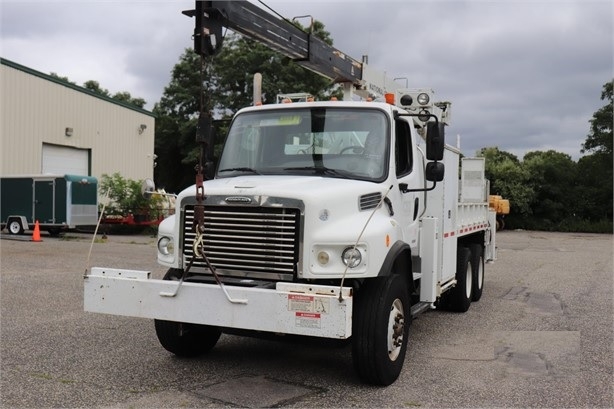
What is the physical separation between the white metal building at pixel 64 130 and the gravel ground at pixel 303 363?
50.5 ft

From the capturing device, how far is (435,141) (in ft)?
18.9

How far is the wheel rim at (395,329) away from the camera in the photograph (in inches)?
206

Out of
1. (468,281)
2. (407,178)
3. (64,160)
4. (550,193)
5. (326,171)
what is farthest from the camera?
(550,193)

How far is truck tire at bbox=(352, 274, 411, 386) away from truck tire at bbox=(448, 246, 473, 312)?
141 inches

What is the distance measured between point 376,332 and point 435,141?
196 centimetres

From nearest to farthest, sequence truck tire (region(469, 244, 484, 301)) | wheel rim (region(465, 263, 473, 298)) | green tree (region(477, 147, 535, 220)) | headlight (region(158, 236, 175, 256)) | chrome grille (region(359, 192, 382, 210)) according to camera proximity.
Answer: chrome grille (region(359, 192, 382, 210)) < headlight (region(158, 236, 175, 256)) < wheel rim (region(465, 263, 473, 298)) < truck tire (region(469, 244, 484, 301)) < green tree (region(477, 147, 535, 220))

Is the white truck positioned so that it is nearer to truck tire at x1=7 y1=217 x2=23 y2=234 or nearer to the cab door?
the cab door

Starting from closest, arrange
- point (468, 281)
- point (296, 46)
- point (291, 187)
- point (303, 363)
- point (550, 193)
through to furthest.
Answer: point (291, 187)
point (303, 363)
point (296, 46)
point (468, 281)
point (550, 193)

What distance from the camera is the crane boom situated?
5.16 m

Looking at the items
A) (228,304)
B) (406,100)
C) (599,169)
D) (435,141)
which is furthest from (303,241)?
(599,169)

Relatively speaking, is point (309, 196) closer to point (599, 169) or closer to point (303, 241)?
point (303, 241)

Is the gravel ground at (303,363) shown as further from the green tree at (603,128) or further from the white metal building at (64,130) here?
the green tree at (603,128)

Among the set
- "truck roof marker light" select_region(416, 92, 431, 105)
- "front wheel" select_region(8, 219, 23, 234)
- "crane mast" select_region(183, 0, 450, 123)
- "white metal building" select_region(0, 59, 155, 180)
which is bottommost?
"front wheel" select_region(8, 219, 23, 234)

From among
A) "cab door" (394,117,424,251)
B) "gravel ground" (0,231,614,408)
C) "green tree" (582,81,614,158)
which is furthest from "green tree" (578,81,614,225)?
"cab door" (394,117,424,251)
